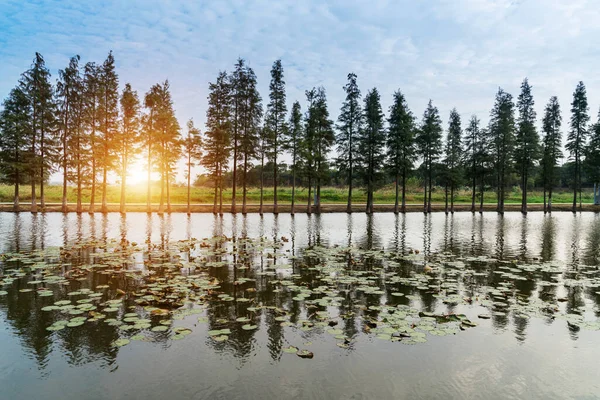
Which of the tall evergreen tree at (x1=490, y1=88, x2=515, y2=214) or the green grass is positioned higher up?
the tall evergreen tree at (x1=490, y1=88, x2=515, y2=214)

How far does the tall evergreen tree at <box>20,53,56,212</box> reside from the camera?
145ft

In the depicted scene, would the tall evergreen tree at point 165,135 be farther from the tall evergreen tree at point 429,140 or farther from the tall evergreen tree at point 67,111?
the tall evergreen tree at point 429,140

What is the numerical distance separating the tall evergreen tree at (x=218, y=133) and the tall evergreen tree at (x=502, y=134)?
Result: 4593 cm

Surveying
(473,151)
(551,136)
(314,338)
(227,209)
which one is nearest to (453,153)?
(473,151)

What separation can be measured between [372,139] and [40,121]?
46.6 meters

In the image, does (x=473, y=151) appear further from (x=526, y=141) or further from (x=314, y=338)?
(x=314, y=338)

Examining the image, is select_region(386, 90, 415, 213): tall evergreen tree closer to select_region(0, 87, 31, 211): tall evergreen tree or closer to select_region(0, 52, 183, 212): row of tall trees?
select_region(0, 52, 183, 212): row of tall trees

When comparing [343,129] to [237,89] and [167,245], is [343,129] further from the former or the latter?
[167,245]

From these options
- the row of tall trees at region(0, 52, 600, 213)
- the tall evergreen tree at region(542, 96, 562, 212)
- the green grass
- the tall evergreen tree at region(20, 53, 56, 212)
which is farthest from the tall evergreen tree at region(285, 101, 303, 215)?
the tall evergreen tree at region(542, 96, 562, 212)

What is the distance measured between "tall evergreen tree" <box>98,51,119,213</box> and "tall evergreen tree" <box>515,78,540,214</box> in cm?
6390

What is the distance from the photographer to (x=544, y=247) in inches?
779

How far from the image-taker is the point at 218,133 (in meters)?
45.1

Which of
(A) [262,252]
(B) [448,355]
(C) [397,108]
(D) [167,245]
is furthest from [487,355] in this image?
(C) [397,108]

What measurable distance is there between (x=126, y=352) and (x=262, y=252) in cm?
1107
